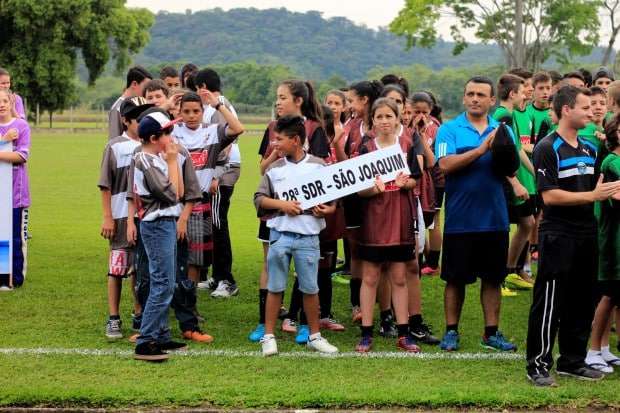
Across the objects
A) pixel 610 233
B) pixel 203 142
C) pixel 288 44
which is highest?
pixel 288 44

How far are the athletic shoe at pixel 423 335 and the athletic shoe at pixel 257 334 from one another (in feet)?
→ 3.98

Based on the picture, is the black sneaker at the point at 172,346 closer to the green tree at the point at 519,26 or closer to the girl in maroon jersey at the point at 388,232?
the girl in maroon jersey at the point at 388,232

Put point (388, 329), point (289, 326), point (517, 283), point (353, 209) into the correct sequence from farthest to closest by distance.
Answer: point (517, 283)
point (289, 326)
point (388, 329)
point (353, 209)

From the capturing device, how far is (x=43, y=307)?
879 centimetres

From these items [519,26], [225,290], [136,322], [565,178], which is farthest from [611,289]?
[519,26]

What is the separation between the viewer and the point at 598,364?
6.70m

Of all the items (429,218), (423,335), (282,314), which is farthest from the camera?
(429,218)

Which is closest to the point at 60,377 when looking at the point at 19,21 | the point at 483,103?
the point at 483,103

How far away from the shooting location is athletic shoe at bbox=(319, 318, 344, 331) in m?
8.07

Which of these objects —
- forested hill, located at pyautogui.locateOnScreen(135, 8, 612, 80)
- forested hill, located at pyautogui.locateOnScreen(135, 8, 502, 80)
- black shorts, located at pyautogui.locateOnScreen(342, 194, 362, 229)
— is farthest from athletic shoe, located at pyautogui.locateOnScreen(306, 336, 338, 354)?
forested hill, located at pyautogui.locateOnScreen(135, 8, 612, 80)

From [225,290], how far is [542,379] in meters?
4.08

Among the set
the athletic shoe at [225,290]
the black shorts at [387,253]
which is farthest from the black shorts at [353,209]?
the athletic shoe at [225,290]

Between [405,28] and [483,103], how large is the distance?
3821cm

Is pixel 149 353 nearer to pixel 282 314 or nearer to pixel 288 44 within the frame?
pixel 282 314
